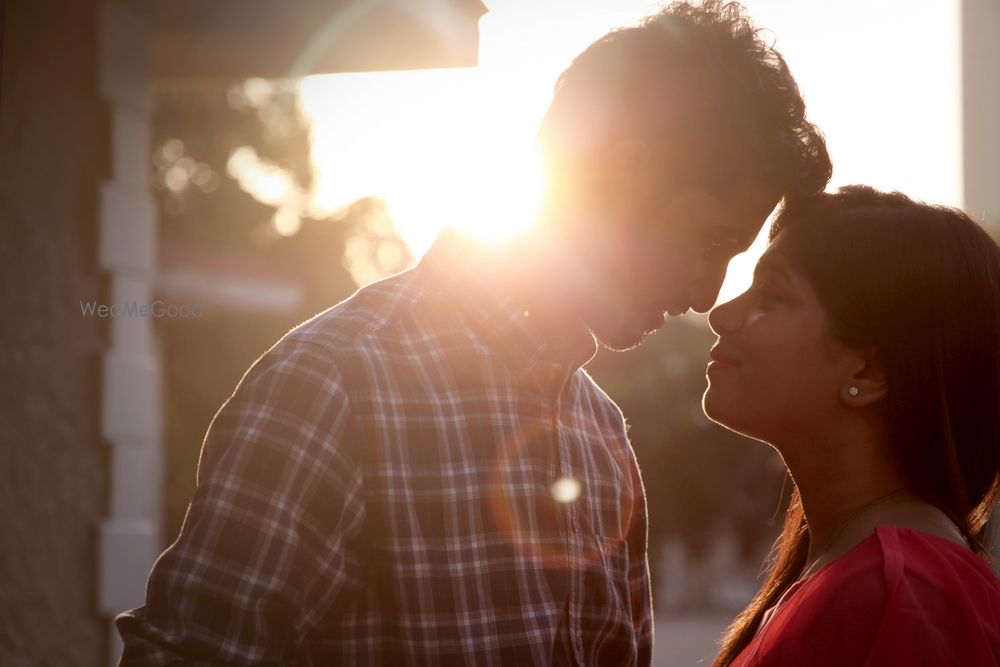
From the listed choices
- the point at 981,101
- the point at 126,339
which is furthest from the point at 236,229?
the point at 126,339

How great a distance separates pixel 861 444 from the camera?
266 cm

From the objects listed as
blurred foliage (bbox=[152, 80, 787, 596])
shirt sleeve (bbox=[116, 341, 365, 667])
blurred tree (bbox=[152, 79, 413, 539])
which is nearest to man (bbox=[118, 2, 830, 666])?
shirt sleeve (bbox=[116, 341, 365, 667])

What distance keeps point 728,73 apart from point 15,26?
203 centimetres

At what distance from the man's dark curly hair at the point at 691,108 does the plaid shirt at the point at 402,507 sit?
470 mm

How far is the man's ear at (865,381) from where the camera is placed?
2623 millimetres

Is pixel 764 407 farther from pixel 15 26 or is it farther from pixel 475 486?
pixel 15 26

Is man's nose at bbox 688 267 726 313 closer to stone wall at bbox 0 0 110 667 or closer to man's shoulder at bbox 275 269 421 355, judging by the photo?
man's shoulder at bbox 275 269 421 355

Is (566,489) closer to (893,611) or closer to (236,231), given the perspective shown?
(893,611)

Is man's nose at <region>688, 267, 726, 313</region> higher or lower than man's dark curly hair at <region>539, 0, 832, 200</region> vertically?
lower

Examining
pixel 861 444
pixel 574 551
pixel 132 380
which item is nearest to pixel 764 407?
pixel 861 444

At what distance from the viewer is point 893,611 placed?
214 cm

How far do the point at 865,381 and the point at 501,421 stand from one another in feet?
2.76

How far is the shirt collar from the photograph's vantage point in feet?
8.38

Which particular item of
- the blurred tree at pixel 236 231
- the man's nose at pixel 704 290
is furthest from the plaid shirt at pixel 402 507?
the blurred tree at pixel 236 231
